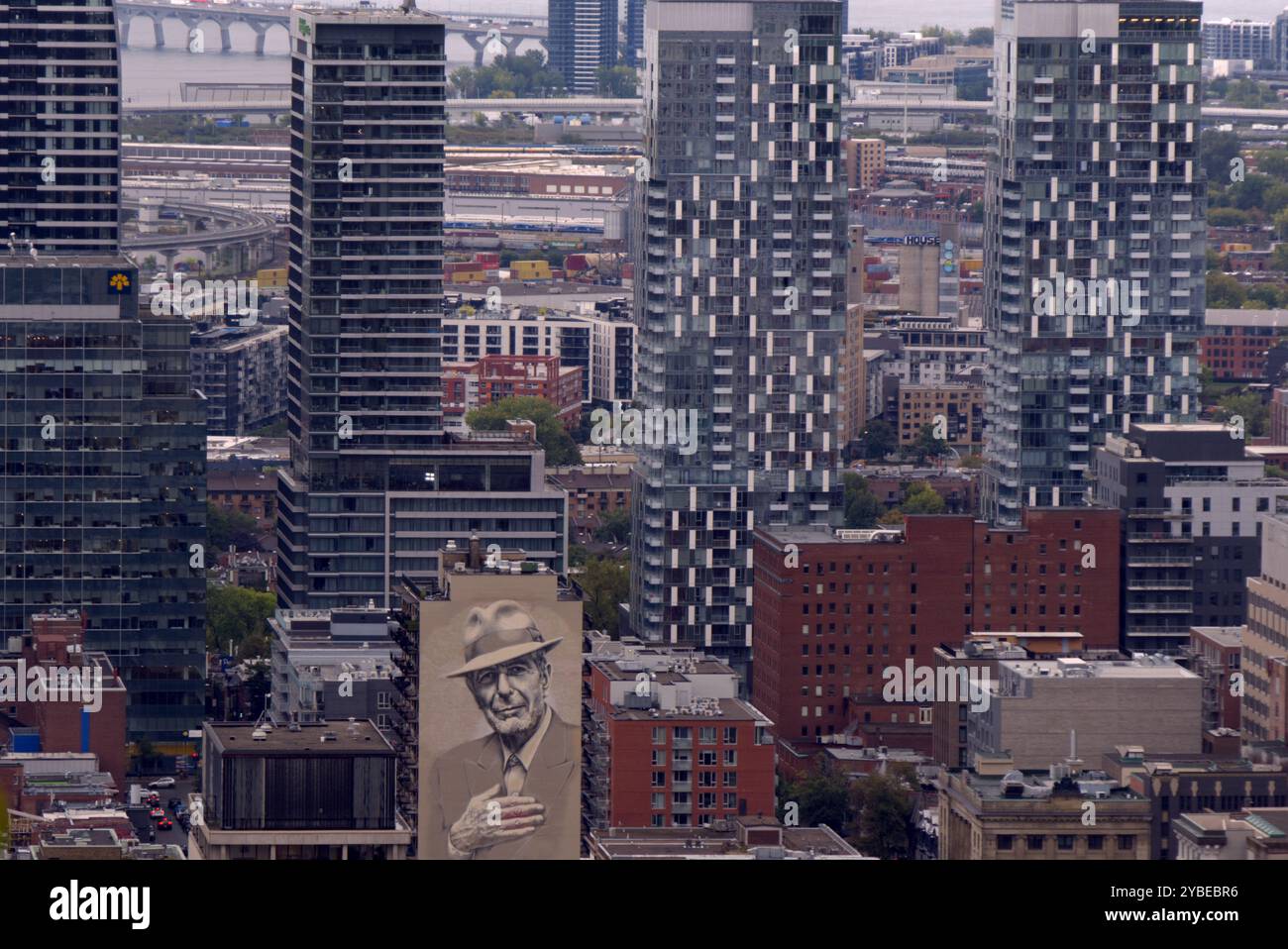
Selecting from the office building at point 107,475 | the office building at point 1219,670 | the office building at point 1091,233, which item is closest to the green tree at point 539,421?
the office building at point 1091,233

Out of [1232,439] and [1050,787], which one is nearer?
[1050,787]

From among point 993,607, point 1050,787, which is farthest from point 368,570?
point 1050,787

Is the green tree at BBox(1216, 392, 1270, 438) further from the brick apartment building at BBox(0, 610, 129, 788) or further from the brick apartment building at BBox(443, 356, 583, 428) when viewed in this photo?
the brick apartment building at BBox(0, 610, 129, 788)

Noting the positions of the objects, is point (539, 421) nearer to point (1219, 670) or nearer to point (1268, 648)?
point (1219, 670)

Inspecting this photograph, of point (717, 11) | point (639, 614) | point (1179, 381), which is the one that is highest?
point (717, 11)
